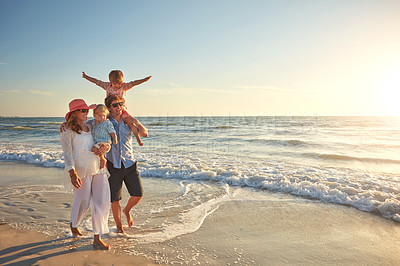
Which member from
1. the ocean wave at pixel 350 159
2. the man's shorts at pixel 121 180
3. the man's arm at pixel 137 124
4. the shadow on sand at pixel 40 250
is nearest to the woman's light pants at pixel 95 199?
the man's shorts at pixel 121 180

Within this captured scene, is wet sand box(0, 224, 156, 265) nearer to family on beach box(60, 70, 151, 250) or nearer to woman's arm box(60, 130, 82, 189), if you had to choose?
family on beach box(60, 70, 151, 250)

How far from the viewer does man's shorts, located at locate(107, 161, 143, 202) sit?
140 inches

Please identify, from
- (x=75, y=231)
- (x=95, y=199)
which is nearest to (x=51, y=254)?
(x=75, y=231)

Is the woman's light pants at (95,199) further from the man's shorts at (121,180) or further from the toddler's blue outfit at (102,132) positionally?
the toddler's blue outfit at (102,132)

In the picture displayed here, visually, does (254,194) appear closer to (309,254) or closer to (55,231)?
(309,254)

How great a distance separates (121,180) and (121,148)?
48cm

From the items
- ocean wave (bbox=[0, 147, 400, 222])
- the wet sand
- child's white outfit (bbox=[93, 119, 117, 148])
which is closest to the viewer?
the wet sand

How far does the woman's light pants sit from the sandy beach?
34cm

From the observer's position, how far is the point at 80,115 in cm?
307

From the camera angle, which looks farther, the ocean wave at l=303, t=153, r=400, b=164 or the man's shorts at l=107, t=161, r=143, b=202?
the ocean wave at l=303, t=153, r=400, b=164

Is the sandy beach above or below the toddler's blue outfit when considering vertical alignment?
below

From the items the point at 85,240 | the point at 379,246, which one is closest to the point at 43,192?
the point at 85,240

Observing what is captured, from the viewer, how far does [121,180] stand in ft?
11.9

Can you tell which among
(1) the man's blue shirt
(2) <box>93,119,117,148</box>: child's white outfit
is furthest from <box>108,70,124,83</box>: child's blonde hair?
(2) <box>93,119,117,148</box>: child's white outfit
